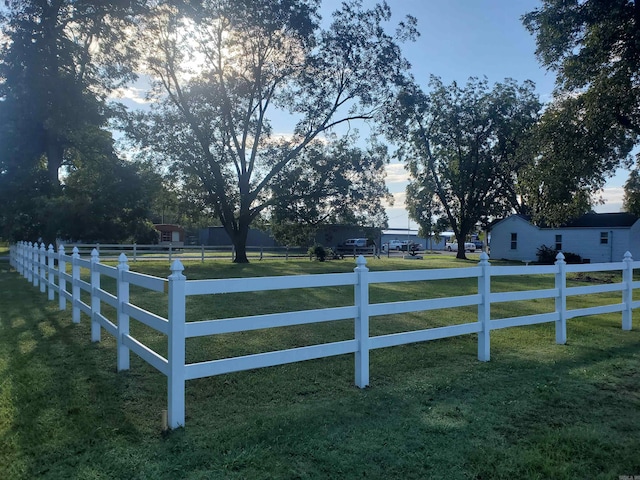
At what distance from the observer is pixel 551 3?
20.3m

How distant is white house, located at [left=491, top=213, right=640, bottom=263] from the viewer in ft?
99.0

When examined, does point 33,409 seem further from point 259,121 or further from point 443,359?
point 259,121

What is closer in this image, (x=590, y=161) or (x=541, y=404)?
(x=541, y=404)

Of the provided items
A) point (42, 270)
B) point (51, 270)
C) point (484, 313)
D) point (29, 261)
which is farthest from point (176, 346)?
point (29, 261)

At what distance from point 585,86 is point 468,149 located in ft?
53.7

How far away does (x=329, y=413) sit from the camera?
4148 mm

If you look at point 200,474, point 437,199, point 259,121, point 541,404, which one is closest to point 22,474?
point 200,474

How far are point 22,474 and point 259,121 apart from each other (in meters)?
25.0

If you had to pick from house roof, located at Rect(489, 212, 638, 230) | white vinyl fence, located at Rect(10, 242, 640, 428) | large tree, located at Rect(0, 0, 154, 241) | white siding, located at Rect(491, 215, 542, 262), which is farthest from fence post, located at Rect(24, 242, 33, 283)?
white siding, located at Rect(491, 215, 542, 262)

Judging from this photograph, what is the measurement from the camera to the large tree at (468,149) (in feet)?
119

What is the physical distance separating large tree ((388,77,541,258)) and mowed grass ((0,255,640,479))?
31.3 metres

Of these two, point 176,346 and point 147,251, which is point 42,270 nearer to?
point 176,346

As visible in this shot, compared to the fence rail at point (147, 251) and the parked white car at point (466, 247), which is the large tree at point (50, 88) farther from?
the parked white car at point (466, 247)

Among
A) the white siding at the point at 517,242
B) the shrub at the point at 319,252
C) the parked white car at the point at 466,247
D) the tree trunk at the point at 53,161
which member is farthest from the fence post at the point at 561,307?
the parked white car at the point at 466,247
